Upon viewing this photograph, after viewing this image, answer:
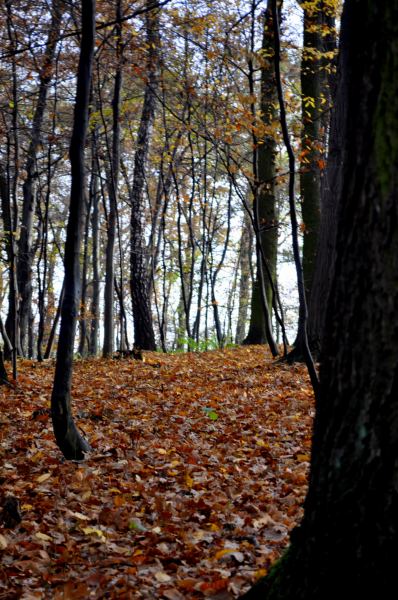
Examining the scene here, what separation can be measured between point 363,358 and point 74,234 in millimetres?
3529

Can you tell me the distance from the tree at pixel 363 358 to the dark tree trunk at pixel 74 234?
129 inches

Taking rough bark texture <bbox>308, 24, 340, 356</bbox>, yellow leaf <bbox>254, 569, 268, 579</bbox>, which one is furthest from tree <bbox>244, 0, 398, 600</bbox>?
rough bark texture <bbox>308, 24, 340, 356</bbox>

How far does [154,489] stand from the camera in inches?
179

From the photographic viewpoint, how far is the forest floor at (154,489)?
10.4 ft

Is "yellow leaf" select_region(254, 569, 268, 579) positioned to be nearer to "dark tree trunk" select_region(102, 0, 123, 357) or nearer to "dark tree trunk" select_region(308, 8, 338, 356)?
"dark tree trunk" select_region(308, 8, 338, 356)

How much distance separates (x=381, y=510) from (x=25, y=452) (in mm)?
4216

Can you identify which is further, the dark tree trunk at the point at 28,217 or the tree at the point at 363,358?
the dark tree trunk at the point at 28,217

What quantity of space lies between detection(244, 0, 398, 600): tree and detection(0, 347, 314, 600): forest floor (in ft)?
3.62

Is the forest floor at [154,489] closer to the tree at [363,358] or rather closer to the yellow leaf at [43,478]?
the yellow leaf at [43,478]

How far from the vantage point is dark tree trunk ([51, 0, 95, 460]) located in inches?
194

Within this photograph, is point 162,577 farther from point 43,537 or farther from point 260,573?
point 43,537

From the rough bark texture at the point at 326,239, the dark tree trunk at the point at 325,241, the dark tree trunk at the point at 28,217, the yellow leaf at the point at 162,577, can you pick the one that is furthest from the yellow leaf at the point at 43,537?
the dark tree trunk at the point at 28,217

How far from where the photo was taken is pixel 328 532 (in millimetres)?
1998

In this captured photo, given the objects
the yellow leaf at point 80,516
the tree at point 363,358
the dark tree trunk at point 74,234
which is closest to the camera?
the tree at point 363,358
